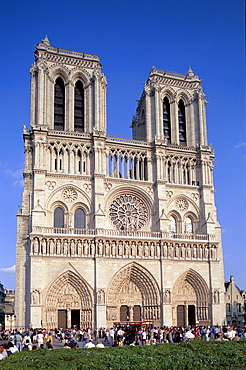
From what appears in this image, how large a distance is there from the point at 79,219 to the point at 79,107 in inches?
400

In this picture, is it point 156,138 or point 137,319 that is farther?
point 156,138

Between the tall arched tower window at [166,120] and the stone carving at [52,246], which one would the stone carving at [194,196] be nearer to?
the tall arched tower window at [166,120]

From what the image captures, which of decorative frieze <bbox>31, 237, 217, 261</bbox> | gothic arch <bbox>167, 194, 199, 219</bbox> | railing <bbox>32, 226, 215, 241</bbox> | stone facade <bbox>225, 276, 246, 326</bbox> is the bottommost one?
stone facade <bbox>225, 276, 246, 326</bbox>

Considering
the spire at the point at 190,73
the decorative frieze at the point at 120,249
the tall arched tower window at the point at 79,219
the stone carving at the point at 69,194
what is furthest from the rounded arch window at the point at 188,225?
the spire at the point at 190,73

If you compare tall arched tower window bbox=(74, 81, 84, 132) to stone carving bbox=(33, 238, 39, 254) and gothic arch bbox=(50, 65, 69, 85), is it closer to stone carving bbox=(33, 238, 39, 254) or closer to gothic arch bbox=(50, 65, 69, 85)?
gothic arch bbox=(50, 65, 69, 85)

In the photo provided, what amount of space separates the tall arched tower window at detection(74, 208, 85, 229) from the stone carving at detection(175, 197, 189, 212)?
831 centimetres

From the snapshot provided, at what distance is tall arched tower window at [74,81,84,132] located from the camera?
1572 inches

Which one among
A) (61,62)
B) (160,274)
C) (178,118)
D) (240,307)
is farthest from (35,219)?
(240,307)

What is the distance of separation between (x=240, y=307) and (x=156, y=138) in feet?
75.9

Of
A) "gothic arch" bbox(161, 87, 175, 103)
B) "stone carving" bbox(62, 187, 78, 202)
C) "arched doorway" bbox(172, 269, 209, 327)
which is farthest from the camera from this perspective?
"gothic arch" bbox(161, 87, 175, 103)

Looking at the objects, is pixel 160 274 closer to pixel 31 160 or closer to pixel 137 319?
pixel 137 319

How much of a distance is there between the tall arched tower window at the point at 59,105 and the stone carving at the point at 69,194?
6013mm

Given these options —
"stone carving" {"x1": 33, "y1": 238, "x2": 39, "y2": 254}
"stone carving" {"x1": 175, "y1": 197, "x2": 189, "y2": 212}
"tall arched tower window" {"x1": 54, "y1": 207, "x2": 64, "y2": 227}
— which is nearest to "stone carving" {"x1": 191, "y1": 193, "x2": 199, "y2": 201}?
"stone carving" {"x1": 175, "y1": 197, "x2": 189, "y2": 212}

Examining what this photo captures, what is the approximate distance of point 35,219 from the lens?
34.0m
